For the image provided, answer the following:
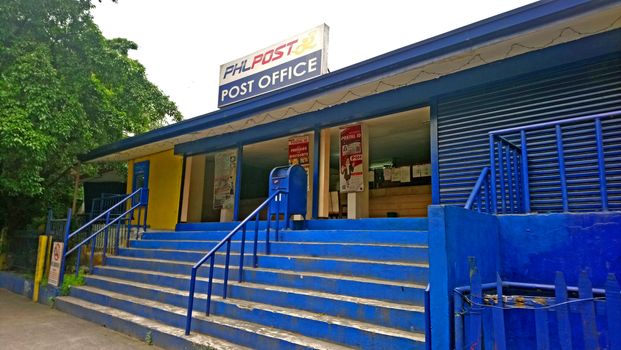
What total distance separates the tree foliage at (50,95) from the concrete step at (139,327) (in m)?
3.15

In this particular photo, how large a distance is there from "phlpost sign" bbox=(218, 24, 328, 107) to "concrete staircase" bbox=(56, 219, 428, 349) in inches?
211

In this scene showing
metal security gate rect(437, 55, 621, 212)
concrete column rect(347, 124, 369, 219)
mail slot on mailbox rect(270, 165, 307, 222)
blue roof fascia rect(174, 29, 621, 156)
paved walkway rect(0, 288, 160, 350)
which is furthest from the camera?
concrete column rect(347, 124, 369, 219)

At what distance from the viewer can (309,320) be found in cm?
387

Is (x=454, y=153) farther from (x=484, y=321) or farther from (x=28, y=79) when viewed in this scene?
(x=28, y=79)

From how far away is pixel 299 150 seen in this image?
867cm

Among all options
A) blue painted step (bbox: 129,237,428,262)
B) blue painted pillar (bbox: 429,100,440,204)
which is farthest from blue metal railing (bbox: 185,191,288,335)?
blue painted pillar (bbox: 429,100,440,204)

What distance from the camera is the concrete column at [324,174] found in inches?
296

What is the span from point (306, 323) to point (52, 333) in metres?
3.87

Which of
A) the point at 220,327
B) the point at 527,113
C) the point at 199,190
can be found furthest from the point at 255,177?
the point at 527,113

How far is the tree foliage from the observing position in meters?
7.72

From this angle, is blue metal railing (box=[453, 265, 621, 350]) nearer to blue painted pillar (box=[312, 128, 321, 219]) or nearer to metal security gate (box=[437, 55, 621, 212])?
metal security gate (box=[437, 55, 621, 212])

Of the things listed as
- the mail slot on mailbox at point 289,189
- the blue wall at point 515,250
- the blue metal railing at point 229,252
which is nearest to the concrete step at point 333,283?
the blue metal railing at point 229,252

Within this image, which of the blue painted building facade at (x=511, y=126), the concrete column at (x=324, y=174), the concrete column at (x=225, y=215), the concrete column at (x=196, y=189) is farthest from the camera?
the concrete column at (x=196, y=189)

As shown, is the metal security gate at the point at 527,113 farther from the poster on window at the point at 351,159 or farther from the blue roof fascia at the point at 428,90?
the poster on window at the point at 351,159
